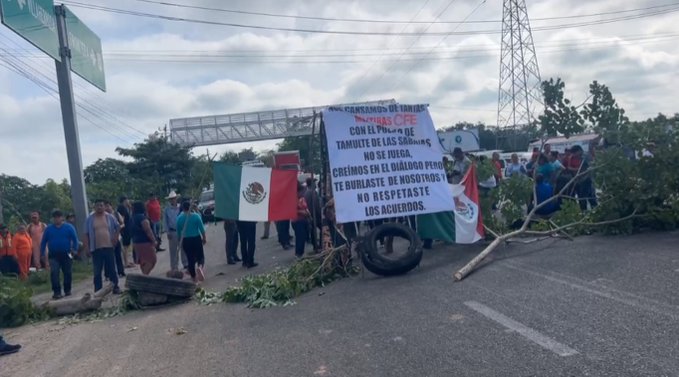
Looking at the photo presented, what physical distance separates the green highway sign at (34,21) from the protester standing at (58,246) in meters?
3.87

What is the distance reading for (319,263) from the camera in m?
13.1

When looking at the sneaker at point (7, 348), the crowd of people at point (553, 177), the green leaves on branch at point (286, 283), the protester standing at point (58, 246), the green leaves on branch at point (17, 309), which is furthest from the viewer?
the protester standing at point (58, 246)

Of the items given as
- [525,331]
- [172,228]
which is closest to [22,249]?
[172,228]

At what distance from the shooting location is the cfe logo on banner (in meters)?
12.8

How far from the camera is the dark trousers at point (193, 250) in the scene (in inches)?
610

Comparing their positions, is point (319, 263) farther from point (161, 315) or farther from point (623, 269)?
point (623, 269)

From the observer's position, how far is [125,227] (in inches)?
765

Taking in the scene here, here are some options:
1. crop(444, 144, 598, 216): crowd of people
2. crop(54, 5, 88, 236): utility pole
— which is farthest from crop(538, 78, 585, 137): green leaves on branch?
crop(54, 5, 88, 236): utility pole

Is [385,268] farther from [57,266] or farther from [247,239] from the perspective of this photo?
[57,266]

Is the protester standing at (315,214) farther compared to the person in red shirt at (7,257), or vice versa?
the person in red shirt at (7,257)

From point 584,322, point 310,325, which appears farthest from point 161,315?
point 584,322

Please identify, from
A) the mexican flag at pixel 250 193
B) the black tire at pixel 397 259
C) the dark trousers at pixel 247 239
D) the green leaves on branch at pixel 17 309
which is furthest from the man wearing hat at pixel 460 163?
the green leaves on branch at pixel 17 309

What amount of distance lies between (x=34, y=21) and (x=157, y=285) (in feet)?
24.0

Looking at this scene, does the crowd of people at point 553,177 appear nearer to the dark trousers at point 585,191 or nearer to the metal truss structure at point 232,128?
the dark trousers at point 585,191
